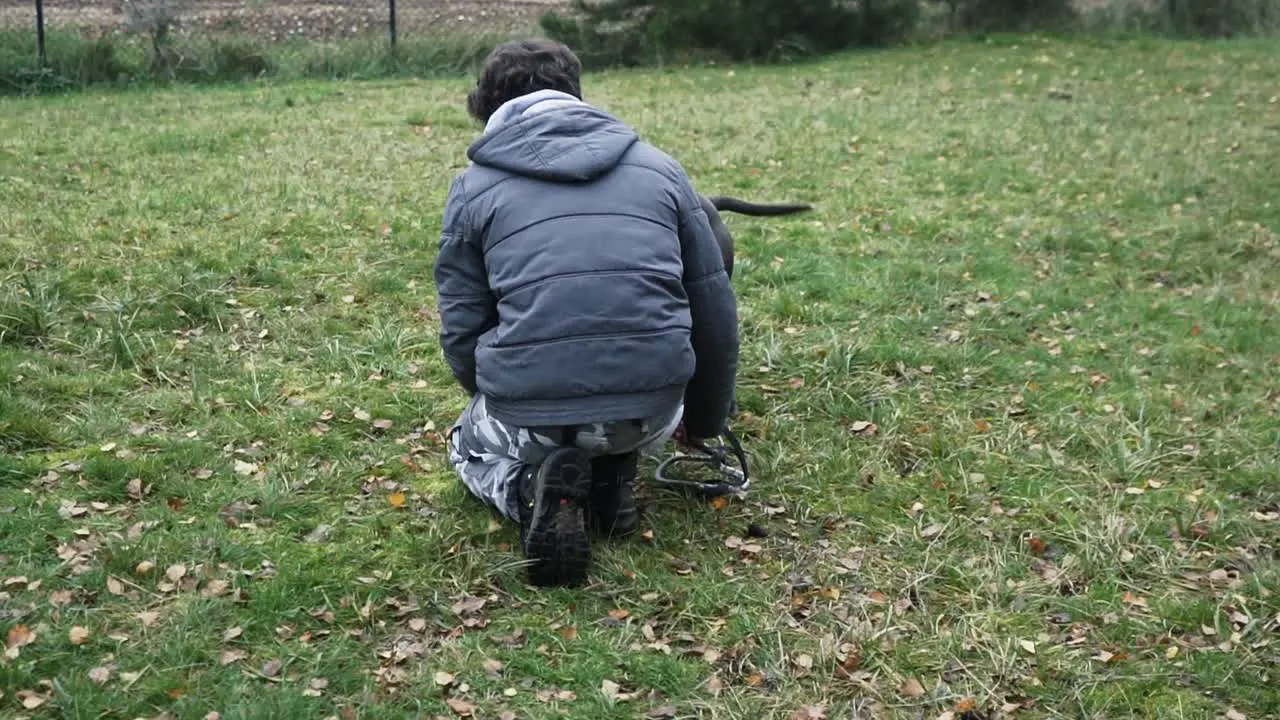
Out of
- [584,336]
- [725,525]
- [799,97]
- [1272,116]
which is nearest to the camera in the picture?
[584,336]

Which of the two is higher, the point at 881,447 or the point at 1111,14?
the point at 1111,14

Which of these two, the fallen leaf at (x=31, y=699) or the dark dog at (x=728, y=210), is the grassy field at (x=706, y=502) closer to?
the fallen leaf at (x=31, y=699)

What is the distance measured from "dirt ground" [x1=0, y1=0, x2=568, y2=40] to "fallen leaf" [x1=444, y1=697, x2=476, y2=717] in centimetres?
1120

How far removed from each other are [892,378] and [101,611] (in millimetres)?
3189

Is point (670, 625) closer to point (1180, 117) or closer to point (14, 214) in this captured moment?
point (14, 214)

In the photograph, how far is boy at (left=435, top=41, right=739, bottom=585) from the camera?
11.2 ft

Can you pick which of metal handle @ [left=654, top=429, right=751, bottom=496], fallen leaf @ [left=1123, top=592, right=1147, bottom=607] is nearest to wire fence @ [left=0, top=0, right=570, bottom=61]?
metal handle @ [left=654, top=429, right=751, bottom=496]

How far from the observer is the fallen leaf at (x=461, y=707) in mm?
3145

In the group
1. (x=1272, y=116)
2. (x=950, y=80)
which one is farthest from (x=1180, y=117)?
(x=950, y=80)

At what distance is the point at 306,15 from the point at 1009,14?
28.4 ft

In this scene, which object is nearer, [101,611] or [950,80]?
[101,611]

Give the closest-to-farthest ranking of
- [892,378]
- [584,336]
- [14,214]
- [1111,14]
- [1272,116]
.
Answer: [584,336]
[892,378]
[14,214]
[1272,116]
[1111,14]

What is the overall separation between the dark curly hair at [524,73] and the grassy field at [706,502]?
1326 mm

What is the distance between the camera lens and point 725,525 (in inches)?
163
